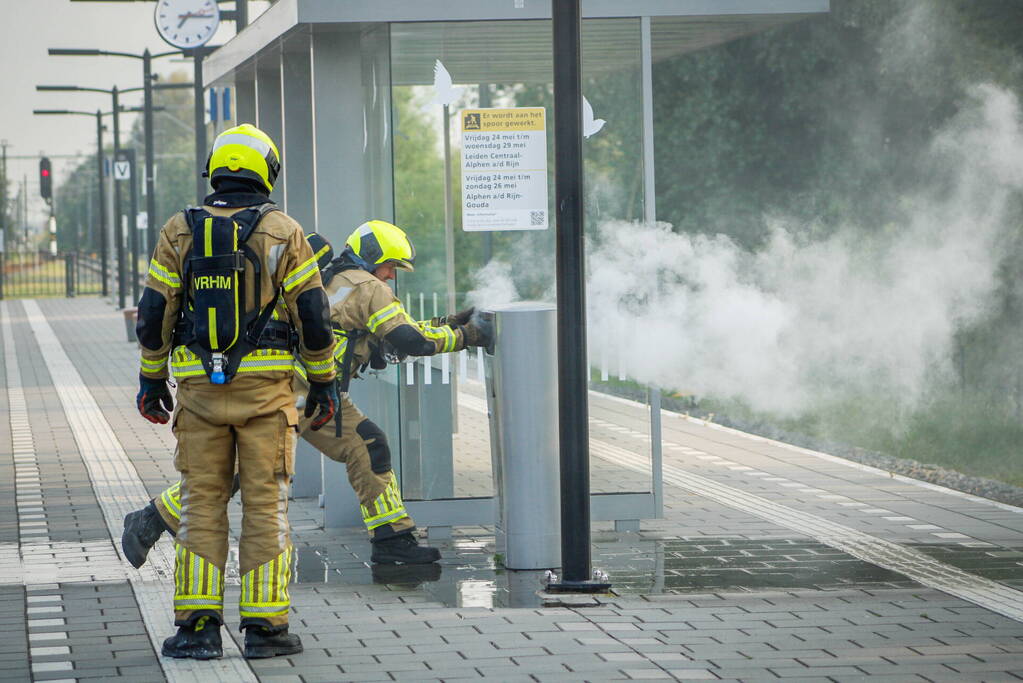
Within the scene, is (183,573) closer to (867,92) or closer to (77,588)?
(77,588)

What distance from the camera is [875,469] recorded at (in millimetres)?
10344

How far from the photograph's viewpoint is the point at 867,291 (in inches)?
637

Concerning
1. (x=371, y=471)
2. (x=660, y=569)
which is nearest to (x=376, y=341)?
(x=371, y=471)

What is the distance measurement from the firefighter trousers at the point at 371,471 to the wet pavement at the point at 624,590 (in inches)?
9.0

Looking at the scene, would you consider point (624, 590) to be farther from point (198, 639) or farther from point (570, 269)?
point (198, 639)

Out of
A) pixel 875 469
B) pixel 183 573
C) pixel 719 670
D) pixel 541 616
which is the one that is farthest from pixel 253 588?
pixel 875 469

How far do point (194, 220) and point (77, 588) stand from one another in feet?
6.99

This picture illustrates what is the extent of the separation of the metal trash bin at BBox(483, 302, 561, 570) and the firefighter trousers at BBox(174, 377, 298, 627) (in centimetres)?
177

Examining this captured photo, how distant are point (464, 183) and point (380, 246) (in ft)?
2.73

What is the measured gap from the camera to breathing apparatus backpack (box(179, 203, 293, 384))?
213 inches

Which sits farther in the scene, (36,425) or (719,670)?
(36,425)

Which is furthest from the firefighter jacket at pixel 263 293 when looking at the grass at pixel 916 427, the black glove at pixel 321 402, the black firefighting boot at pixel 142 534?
the grass at pixel 916 427

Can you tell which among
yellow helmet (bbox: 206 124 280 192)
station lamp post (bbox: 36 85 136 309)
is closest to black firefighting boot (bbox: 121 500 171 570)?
yellow helmet (bbox: 206 124 280 192)

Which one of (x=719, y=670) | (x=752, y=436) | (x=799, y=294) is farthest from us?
(x=799, y=294)
